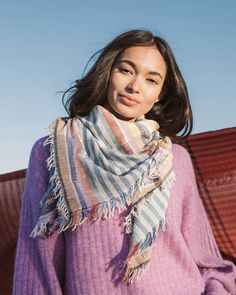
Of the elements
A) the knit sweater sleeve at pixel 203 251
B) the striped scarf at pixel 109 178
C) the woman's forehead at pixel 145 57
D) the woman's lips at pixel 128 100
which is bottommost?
the knit sweater sleeve at pixel 203 251

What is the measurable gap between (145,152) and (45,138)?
1.35 ft

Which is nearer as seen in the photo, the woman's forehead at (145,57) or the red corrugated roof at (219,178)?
the woman's forehead at (145,57)

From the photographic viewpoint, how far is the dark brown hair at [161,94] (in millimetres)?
2416

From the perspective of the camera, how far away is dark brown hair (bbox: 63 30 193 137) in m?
2.42

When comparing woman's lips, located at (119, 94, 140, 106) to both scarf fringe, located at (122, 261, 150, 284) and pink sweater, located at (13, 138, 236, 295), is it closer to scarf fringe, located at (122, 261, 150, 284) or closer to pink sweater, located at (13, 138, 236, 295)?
pink sweater, located at (13, 138, 236, 295)

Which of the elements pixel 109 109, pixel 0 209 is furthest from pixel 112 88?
pixel 0 209

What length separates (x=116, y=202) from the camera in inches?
81.8

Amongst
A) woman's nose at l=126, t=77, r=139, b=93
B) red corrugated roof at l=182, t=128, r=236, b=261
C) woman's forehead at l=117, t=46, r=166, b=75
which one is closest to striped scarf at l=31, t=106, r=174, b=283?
woman's nose at l=126, t=77, r=139, b=93

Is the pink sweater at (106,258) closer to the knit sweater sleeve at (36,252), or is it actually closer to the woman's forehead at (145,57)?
the knit sweater sleeve at (36,252)

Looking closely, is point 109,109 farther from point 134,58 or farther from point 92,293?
point 92,293

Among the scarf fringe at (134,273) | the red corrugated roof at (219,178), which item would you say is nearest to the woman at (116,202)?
the scarf fringe at (134,273)

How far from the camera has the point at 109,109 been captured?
239 cm

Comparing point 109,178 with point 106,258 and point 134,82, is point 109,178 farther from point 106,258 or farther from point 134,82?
point 134,82

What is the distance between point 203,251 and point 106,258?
1.59 feet
